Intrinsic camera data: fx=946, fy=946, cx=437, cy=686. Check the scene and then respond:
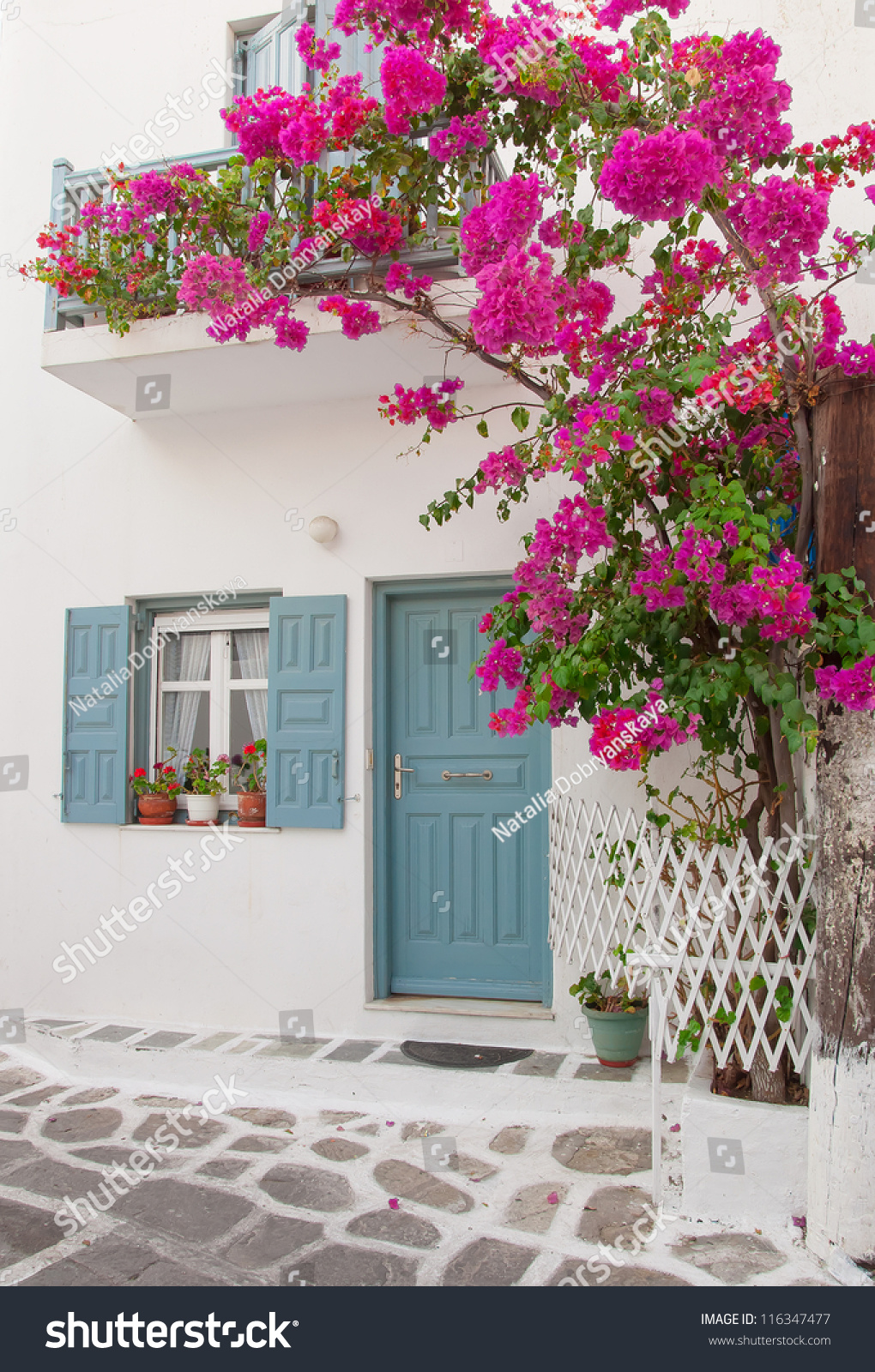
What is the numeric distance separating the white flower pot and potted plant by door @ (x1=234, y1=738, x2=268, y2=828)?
6.6 inches

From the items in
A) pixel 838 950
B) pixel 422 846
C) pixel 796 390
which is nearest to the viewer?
pixel 838 950

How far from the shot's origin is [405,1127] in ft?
11.7

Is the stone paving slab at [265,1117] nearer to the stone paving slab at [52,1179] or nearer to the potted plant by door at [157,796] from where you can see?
the stone paving slab at [52,1179]

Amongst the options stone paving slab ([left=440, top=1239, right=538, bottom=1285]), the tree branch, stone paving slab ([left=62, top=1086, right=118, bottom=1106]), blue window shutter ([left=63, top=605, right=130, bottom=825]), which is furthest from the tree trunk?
blue window shutter ([left=63, top=605, right=130, bottom=825])

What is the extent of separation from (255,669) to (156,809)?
0.93m

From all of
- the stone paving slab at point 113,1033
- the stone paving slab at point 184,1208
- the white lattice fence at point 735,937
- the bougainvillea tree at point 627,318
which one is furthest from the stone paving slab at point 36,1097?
the bougainvillea tree at point 627,318

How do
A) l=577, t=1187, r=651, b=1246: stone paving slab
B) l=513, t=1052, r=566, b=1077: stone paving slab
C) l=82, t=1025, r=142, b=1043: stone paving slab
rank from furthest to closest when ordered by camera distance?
1. l=82, t=1025, r=142, b=1043: stone paving slab
2. l=513, t=1052, r=566, b=1077: stone paving slab
3. l=577, t=1187, r=651, b=1246: stone paving slab

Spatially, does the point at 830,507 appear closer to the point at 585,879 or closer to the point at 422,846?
the point at 585,879

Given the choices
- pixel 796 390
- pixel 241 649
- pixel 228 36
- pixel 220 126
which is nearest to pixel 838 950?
pixel 796 390

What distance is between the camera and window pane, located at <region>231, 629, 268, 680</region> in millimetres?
5223

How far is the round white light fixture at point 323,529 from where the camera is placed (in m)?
4.83

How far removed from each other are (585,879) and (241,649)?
235 cm

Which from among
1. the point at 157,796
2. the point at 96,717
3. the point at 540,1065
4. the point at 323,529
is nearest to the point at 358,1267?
the point at 540,1065

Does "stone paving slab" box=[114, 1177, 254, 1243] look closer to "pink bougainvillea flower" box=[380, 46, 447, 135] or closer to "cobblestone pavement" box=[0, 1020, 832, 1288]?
"cobblestone pavement" box=[0, 1020, 832, 1288]
